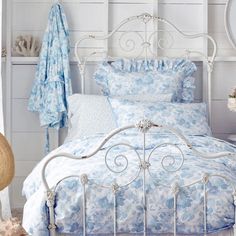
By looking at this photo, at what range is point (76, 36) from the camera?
4.16 m

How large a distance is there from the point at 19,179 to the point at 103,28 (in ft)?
3.76

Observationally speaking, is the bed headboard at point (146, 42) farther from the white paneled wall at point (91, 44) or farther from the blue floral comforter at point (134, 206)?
the blue floral comforter at point (134, 206)

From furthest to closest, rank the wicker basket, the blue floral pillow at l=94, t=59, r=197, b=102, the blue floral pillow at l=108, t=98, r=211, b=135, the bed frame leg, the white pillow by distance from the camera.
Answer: the blue floral pillow at l=94, t=59, r=197, b=102 → the white pillow → the blue floral pillow at l=108, t=98, r=211, b=135 → the bed frame leg → the wicker basket

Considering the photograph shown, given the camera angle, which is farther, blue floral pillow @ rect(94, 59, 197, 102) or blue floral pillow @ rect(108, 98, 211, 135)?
blue floral pillow @ rect(94, 59, 197, 102)

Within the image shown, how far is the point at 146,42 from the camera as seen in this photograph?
162 inches

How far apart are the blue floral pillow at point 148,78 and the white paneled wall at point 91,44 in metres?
0.17

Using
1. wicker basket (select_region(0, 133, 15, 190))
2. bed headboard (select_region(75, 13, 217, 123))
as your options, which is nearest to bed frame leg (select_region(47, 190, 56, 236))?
wicker basket (select_region(0, 133, 15, 190))

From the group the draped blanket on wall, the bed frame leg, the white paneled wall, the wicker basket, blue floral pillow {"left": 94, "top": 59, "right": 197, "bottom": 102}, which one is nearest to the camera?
the wicker basket

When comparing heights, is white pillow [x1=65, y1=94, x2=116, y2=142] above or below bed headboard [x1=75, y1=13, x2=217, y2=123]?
below

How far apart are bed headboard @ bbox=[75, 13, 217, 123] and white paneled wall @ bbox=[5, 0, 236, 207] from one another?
0.03 meters

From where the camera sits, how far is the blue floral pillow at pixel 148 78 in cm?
386

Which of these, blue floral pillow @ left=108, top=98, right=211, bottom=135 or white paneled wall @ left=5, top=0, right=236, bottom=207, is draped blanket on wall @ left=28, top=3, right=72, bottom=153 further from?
blue floral pillow @ left=108, top=98, right=211, bottom=135

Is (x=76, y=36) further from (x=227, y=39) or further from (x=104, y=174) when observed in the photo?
(x=104, y=174)

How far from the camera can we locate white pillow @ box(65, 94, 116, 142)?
366 cm
